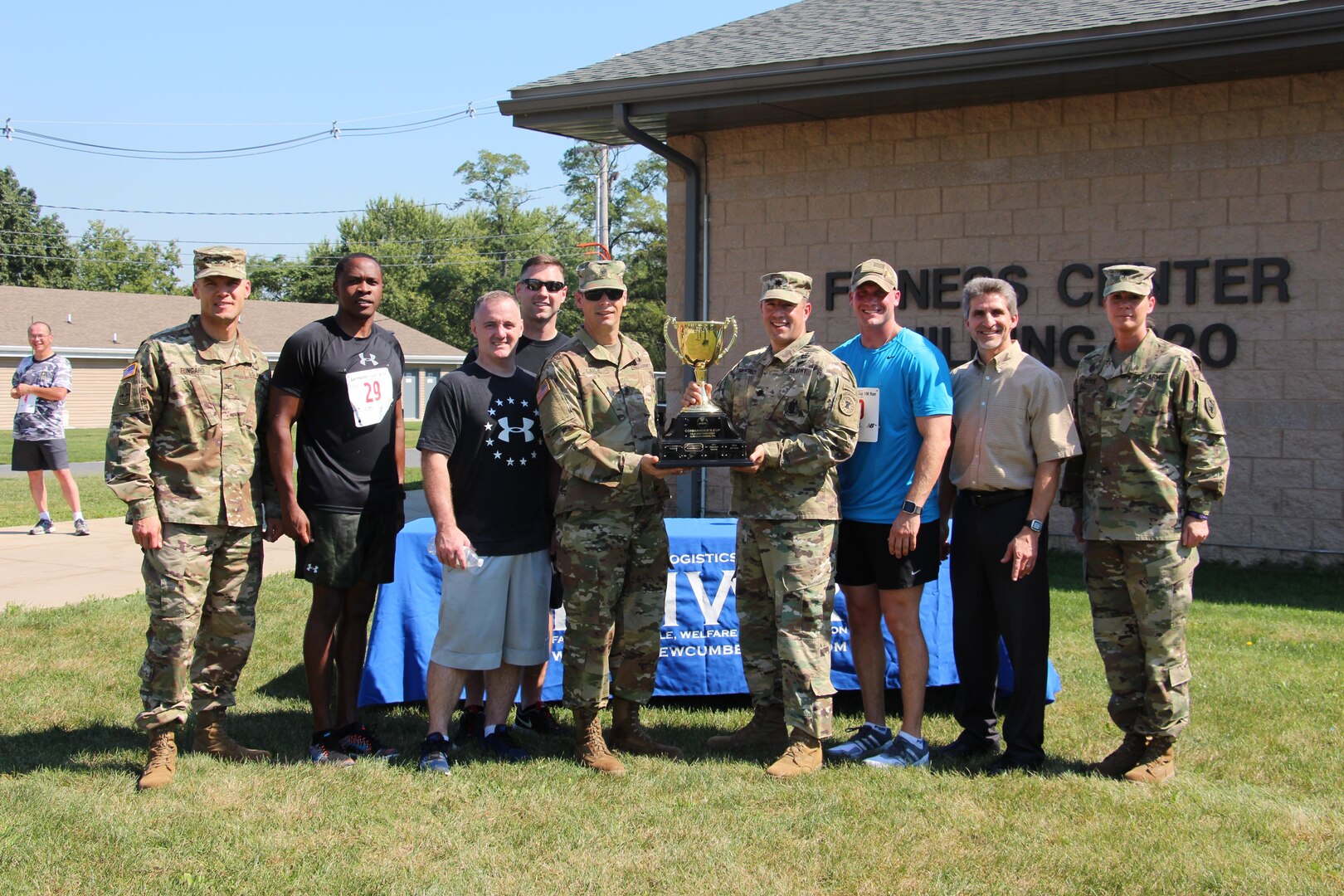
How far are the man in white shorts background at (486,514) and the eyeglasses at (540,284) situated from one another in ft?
1.22

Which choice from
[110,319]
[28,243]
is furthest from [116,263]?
[110,319]

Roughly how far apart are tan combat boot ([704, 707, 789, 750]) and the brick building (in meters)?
5.70

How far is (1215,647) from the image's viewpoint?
6.34 meters

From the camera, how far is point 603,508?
177 inches

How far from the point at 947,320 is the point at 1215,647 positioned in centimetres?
423

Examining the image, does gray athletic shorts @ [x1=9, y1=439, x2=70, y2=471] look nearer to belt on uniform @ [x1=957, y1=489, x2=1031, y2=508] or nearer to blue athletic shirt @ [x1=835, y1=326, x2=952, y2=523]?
blue athletic shirt @ [x1=835, y1=326, x2=952, y2=523]

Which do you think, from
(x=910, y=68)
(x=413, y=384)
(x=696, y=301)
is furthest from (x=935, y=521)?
(x=413, y=384)

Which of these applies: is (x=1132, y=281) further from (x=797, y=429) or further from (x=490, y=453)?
(x=490, y=453)

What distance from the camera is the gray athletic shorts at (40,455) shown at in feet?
34.8

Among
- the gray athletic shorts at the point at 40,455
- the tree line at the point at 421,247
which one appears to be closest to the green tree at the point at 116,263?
the tree line at the point at 421,247

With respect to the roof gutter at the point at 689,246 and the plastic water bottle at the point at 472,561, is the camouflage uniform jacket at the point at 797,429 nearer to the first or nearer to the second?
the plastic water bottle at the point at 472,561

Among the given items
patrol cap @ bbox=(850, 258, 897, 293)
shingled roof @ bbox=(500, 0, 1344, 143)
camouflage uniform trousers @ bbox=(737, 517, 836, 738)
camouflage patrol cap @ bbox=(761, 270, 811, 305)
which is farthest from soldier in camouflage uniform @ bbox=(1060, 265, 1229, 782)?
shingled roof @ bbox=(500, 0, 1344, 143)

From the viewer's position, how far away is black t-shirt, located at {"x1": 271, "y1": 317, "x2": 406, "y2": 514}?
4.52 m

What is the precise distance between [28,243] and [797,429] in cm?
5894
